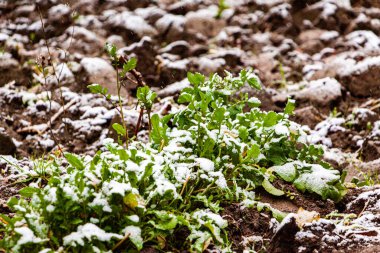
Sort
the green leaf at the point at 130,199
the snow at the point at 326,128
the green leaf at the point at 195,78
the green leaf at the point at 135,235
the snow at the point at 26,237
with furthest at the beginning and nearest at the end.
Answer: the snow at the point at 326,128 < the green leaf at the point at 195,78 < the green leaf at the point at 130,199 < the green leaf at the point at 135,235 < the snow at the point at 26,237

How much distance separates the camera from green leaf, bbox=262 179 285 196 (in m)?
2.80

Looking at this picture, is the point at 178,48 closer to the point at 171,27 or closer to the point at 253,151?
the point at 171,27

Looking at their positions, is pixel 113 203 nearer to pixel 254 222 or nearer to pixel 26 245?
pixel 26 245

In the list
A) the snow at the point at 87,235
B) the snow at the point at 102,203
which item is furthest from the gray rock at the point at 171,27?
the snow at the point at 87,235

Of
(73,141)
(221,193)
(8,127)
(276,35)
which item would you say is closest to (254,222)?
(221,193)

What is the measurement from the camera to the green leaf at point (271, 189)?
9.18ft

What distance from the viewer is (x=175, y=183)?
2.51 meters

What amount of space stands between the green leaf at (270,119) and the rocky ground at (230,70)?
1.53 ft

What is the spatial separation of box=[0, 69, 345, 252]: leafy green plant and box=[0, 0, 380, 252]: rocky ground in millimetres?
168

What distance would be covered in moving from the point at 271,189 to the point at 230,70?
10.5 feet

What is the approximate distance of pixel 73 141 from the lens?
426 cm

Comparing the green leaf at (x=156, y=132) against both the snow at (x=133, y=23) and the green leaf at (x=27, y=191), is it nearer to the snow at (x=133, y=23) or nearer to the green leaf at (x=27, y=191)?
the green leaf at (x=27, y=191)

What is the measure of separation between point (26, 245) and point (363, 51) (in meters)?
5.26

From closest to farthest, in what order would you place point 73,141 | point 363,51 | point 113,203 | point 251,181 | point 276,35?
point 113,203 → point 251,181 → point 73,141 → point 363,51 → point 276,35
